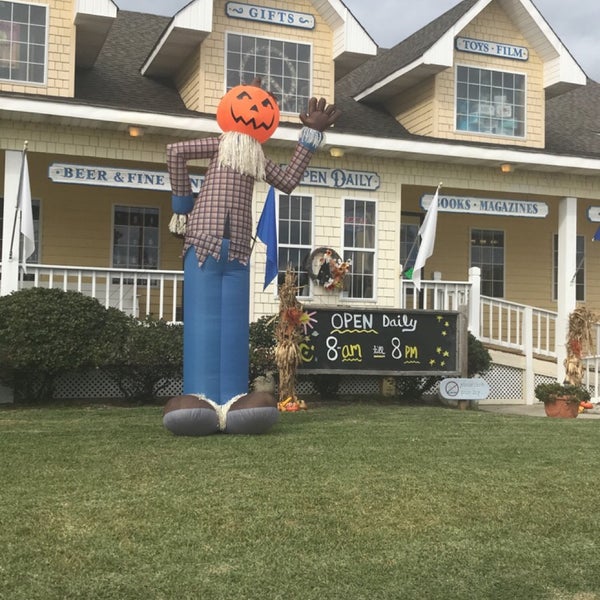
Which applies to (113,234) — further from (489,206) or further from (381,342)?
(489,206)

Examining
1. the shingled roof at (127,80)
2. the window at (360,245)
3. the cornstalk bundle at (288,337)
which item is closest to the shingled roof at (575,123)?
the window at (360,245)

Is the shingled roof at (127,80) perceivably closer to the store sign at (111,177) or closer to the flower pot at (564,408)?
the store sign at (111,177)

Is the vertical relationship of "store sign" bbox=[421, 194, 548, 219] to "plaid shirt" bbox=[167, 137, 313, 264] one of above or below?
above

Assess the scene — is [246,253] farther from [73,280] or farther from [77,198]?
[77,198]

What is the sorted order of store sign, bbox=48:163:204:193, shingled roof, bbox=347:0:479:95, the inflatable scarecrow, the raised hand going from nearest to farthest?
the inflatable scarecrow
the raised hand
store sign, bbox=48:163:204:193
shingled roof, bbox=347:0:479:95

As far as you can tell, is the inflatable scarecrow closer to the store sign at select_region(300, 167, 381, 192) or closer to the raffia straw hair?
the raffia straw hair

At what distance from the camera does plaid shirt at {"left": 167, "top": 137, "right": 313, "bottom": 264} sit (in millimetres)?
7812

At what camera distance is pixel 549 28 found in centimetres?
1490

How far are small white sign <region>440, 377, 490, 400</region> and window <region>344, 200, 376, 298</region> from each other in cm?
295

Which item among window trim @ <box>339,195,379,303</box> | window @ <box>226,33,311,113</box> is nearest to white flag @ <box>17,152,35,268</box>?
window @ <box>226,33,311,113</box>

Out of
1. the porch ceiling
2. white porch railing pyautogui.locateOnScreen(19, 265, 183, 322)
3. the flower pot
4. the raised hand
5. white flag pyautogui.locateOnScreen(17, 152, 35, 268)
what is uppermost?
the porch ceiling

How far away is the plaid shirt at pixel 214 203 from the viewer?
781cm

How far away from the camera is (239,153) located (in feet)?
26.2

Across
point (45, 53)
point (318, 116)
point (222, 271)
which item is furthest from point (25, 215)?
point (318, 116)
